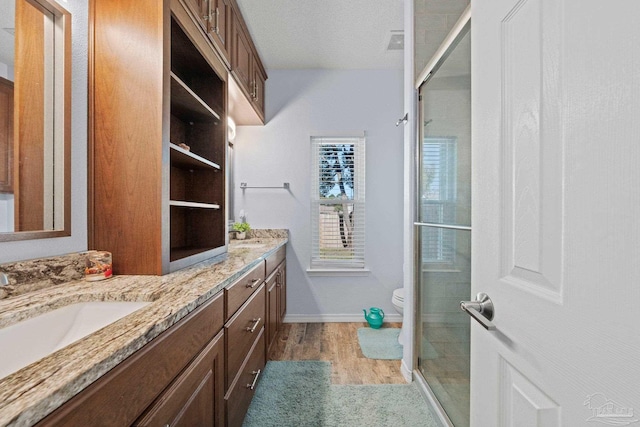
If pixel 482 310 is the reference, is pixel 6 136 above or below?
above

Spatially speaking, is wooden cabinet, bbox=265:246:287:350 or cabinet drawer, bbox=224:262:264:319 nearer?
cabinet drawer, bbox=224:262:264:319

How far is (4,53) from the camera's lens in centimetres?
94

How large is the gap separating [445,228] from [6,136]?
1.77 metres

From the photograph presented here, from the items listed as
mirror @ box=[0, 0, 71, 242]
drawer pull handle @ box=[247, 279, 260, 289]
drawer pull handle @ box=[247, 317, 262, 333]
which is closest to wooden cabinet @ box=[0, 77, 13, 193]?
mirror @ box=[0, 0, 71, 242]

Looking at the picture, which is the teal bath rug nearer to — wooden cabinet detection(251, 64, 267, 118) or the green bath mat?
the green bath mat

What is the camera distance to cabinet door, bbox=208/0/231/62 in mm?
1642

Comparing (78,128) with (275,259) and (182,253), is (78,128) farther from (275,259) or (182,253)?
(275,259)

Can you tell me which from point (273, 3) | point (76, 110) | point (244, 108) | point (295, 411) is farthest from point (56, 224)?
point (273, 3)

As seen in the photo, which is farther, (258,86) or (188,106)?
(258,86)

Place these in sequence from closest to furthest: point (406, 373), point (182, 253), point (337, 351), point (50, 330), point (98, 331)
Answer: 1. point (98, 331)
2. point (50, 330)
3. point (182, 253)
4. point (406, 373)
5. point (337, 351)

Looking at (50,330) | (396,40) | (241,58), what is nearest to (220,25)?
(241,58)

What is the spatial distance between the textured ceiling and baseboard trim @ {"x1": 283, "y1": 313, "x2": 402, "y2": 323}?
262cm

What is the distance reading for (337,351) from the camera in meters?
2.34

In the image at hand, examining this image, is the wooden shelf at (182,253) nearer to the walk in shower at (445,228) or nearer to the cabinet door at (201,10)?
the cabinet door at (201,10)
